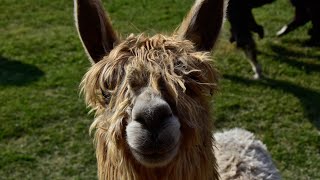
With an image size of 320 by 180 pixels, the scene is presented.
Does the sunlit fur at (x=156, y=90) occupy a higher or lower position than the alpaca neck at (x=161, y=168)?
higher

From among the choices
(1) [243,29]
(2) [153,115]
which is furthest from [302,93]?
(2) [153,115]

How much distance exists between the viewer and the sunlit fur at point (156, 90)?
108 inches

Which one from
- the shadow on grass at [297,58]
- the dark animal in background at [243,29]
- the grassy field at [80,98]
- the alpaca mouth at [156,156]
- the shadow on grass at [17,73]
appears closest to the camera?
the alpaca mouth at [156,156]

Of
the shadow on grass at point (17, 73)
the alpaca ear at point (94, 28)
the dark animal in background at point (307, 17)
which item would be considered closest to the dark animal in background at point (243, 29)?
the dark animal in background at point (307, 17)

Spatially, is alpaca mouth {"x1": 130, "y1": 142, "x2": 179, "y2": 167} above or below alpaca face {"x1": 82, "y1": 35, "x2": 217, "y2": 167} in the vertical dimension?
below

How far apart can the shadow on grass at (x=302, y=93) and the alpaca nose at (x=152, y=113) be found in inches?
177

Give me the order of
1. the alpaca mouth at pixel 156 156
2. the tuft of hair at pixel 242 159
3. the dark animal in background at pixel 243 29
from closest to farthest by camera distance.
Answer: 1. the alpaca mouth at pixel 156 156
2. the tuft of hair at pixel 242 159
3. the dark animal in background at pixel 243 29

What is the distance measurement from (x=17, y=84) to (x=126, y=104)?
5.63 metres

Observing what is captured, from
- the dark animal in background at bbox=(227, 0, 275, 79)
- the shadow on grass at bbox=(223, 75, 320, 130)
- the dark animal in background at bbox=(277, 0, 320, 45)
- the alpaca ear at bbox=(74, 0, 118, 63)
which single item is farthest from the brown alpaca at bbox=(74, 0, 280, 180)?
the dark animal in background at bbox=(277, 0, 320, 45)

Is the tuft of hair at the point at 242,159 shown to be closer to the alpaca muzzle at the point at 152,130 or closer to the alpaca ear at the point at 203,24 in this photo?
the alpaca ear at the point at 203,24

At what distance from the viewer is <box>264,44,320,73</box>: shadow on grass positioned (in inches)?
329

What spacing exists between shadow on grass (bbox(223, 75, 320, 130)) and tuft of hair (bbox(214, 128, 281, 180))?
255 centimetres

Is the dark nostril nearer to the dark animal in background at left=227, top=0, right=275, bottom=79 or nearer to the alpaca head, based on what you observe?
the alpaca head

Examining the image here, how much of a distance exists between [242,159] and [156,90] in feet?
5.44
